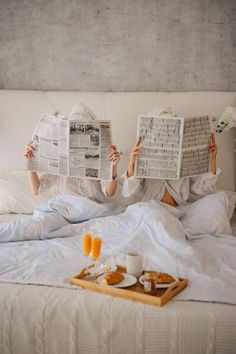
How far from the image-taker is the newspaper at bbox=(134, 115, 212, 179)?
2416mm

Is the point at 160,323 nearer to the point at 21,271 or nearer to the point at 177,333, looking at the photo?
the point at 177,333

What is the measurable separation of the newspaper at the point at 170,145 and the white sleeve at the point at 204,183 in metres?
0.11

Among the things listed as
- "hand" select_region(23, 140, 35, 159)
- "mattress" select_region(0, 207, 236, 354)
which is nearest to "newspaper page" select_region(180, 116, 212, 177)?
"hand" select_region(23, 140, 35, 159)

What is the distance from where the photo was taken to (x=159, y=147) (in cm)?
246

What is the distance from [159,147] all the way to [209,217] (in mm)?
486

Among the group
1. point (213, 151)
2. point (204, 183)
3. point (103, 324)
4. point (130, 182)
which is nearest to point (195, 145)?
point (213, 151)

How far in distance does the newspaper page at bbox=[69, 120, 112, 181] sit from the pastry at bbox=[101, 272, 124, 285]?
885 mm

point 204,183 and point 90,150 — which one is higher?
point 90,150

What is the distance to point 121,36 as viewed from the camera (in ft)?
10.2

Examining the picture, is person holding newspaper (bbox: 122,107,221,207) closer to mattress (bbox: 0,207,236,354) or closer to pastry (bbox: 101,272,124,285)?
pastry (bbox: 101,272,124,285)

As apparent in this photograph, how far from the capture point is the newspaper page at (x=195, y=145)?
2449mm

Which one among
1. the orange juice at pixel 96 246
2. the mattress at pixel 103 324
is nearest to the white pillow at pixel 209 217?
the orange juice at pixel 96 246

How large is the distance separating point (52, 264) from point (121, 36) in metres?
1.92

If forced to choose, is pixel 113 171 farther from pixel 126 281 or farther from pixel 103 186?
pixel 126 281
